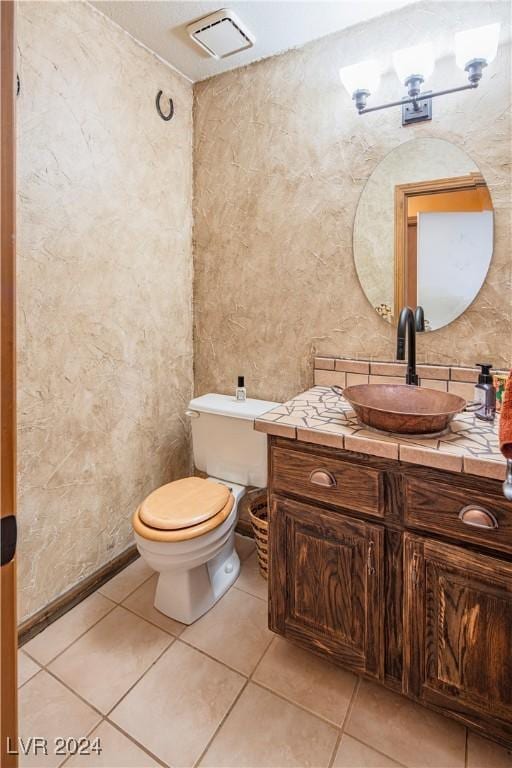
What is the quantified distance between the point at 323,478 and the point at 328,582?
0.35 metres

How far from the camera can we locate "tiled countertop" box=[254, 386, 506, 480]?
1.05 m

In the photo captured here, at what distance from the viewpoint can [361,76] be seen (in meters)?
1.60

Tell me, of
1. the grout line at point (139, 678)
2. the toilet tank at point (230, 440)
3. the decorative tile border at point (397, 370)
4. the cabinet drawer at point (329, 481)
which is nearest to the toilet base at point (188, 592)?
the grout line at point (139, 678)

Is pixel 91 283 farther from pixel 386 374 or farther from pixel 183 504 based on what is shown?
pixel 386 374

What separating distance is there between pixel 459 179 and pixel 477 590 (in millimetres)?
1421

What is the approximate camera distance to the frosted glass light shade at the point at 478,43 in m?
1.36

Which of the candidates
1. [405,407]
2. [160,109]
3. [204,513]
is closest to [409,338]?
[405,407]

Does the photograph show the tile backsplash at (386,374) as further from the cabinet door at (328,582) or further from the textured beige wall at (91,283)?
the textured beige wall at (91,283)

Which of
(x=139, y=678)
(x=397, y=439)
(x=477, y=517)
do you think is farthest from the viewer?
(x=139, y=678)

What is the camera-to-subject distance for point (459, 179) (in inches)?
60.1

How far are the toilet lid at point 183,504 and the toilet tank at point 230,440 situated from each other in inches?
6.4

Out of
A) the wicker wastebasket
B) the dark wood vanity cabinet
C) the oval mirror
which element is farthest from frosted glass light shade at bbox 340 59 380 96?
the wicker wastebasket

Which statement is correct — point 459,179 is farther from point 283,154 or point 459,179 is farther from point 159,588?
point 159,588

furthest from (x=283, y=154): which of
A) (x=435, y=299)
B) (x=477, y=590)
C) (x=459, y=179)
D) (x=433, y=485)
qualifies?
(x=477, y=590)
